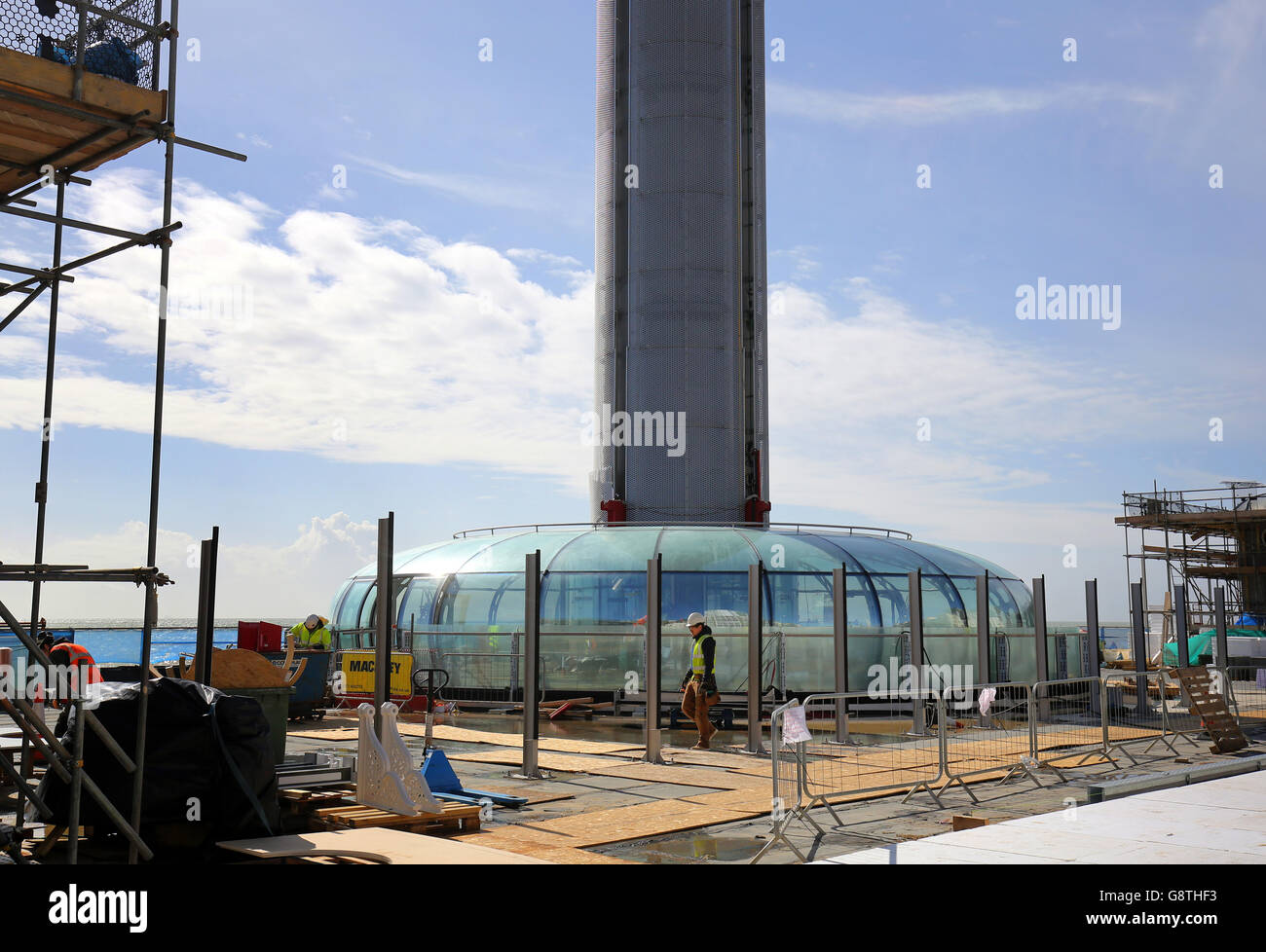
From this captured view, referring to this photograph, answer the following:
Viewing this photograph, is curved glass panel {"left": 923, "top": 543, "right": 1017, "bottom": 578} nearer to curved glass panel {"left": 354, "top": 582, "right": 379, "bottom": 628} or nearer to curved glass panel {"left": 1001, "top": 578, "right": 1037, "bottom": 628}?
curved glass panel {"left": 1001, "top": 578, "right": 1037, "bottom": 628}

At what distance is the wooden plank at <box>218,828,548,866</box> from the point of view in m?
8.16

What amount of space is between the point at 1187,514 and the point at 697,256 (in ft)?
109

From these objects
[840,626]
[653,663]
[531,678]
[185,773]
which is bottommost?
[185,773]

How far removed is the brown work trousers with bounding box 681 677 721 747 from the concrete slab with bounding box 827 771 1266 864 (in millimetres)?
6758

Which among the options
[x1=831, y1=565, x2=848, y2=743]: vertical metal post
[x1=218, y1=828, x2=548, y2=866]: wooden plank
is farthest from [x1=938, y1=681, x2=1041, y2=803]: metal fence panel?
[x1=218, y1=828, x2=548, y2=866]: wooden plank

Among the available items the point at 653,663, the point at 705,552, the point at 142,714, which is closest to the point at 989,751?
the point at 653,663

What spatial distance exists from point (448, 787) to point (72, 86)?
745 cm

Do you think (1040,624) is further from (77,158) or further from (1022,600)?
(77,158)

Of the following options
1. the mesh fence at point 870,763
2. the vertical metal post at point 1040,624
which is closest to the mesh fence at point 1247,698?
the vertical metal post at point 1040,624

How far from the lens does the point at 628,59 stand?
34906mm

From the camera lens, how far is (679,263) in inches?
1294

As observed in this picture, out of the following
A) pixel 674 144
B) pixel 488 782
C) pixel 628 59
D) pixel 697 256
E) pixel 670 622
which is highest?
pixel 628 59
